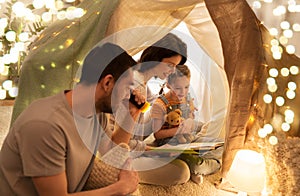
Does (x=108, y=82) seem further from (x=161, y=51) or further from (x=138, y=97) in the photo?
(x=161, y=51)

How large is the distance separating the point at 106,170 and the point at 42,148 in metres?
0.30

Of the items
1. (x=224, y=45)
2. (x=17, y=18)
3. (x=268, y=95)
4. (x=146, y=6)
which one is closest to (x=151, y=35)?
(x=146, y=6)

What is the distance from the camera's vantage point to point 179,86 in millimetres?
2414

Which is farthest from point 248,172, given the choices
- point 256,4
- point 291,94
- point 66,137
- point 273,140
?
point 66,137

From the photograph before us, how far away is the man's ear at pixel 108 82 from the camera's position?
1.29 metres

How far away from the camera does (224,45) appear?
219 cm

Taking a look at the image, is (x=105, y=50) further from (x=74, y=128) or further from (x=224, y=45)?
(x=224, y=45)

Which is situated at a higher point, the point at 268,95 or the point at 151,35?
the point at 151,35

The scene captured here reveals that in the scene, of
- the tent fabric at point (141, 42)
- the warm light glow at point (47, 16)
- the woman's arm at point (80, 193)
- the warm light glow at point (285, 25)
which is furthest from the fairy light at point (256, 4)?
the warm light glow at point (47, 16)

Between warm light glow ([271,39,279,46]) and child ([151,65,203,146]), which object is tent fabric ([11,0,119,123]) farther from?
warm light glow ([271,39,279,46])

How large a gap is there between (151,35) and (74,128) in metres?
1.12

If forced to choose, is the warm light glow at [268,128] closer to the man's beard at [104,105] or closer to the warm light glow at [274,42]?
the warm light glow at [274,42]

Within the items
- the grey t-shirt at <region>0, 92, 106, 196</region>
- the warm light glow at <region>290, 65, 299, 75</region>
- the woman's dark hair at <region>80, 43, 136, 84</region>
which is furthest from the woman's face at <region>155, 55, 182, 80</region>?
the grey t-shirt at <region>0, 92, 106, 196</region>

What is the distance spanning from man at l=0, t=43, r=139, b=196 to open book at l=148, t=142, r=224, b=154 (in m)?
0.85
